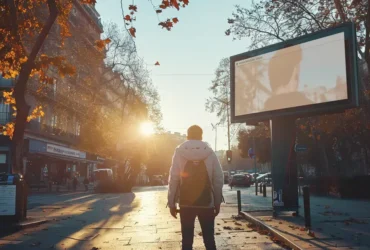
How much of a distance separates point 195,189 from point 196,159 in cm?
36

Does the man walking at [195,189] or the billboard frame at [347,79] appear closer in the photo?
the man walking at [195,189]

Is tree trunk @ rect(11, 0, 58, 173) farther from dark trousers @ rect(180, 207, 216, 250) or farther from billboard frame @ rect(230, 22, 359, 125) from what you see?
dark trousers @ rect(180, 207, 216, 250)

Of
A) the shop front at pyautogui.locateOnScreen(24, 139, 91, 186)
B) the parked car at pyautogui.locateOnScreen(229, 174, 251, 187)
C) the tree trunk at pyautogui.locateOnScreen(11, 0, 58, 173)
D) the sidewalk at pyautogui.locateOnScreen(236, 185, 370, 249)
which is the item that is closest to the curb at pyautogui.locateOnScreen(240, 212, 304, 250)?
the sidewalk at pyautogui.locateOnScreen(236, 185, 370, 249)

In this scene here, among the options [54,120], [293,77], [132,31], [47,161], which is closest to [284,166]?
[293,77]

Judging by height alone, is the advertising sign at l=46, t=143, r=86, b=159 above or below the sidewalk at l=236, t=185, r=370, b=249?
above

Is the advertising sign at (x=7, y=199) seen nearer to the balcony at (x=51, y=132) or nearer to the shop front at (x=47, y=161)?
the shop front at (x=47, y=161)

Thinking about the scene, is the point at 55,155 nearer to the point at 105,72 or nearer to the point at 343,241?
the point at 105,72

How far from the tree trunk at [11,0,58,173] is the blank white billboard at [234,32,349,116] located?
6.06 metres

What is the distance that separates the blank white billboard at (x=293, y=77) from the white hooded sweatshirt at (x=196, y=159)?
7.26 meters

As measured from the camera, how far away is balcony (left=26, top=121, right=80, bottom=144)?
36750 millimetres

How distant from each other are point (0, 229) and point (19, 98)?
13.5 ft

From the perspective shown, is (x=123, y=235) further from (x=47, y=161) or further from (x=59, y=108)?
(x=47, y=161)

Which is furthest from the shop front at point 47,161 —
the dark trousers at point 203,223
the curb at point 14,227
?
the dark trousers at point 203,223

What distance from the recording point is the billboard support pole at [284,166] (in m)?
12.0
